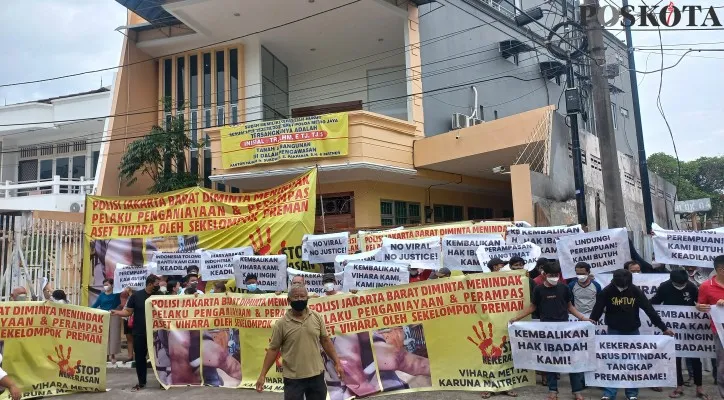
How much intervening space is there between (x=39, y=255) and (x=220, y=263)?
14.0 ft

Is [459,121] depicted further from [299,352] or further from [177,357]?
[299,352]

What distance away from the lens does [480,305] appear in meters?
7.61

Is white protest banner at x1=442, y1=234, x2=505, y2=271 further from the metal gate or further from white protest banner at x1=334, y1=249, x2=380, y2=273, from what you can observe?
the metal gate

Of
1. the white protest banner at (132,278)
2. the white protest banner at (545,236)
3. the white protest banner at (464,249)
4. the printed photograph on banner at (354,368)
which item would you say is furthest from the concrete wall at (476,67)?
the printed photograph on banner at (354,368)

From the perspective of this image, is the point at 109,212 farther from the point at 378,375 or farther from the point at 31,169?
the point at 31,169

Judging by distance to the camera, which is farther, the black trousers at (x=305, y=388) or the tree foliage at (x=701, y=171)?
the tree foliage at (x=701, y=171)

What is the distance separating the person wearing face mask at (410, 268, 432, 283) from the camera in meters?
9.46

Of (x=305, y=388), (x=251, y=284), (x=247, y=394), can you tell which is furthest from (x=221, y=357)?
(x=305, y=388)

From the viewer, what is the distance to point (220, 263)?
10.8 metres

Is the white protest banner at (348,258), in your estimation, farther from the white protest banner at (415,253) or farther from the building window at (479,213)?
the building window at (479,213)

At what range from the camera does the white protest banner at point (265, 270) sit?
9859 mm

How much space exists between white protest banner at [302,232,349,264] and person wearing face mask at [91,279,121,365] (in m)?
3.68

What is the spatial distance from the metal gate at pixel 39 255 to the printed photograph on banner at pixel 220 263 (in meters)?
3.68

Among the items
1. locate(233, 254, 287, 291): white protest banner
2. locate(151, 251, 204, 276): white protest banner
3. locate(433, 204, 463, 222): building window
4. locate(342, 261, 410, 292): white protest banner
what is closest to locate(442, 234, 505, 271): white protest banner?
locate(342, 261, 410, 292): white protest banner
